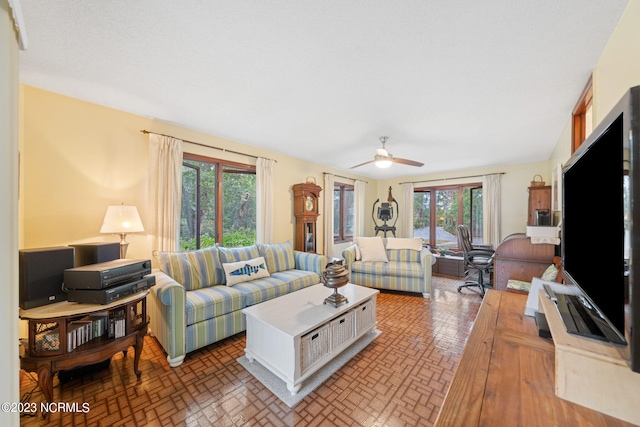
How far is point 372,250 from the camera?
4.08 metres

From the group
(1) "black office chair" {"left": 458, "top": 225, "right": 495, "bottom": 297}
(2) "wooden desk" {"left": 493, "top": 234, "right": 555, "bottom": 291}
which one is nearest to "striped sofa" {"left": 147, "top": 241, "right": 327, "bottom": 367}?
(2) "wooden desk" {"left": 493, "top": 234, "right": 555, "bottom": 291}

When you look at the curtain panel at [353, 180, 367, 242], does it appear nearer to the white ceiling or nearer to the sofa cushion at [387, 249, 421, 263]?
the sofa cushion at [387, 249, 421, 263]

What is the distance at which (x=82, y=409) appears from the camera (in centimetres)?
151

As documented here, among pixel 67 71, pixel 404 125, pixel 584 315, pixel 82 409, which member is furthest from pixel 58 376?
pixel 404 125

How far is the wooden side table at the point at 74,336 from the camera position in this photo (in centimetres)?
142

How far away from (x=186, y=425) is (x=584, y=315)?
2013 mm

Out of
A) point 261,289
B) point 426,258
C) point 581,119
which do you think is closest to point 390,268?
point 426,258

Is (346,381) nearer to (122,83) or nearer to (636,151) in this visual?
(636,151)

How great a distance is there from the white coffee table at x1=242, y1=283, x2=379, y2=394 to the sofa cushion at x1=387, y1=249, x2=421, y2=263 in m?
1.81

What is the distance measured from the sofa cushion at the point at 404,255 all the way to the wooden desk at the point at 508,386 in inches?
111

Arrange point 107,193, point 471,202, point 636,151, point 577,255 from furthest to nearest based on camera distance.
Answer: point 471,202 → point 107,193 → point 577,255 → point 636,151

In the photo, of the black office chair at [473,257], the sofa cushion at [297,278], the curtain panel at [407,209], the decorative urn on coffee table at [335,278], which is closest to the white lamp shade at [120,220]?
the sofa cushion at [297,278]

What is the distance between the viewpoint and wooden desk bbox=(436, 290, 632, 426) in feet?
2.05

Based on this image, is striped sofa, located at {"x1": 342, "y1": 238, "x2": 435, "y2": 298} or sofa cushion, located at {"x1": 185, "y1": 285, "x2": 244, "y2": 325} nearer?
sofa cushion, located at {"x1": 185, "y1": 285, "x2": 244, "y2": 325}
